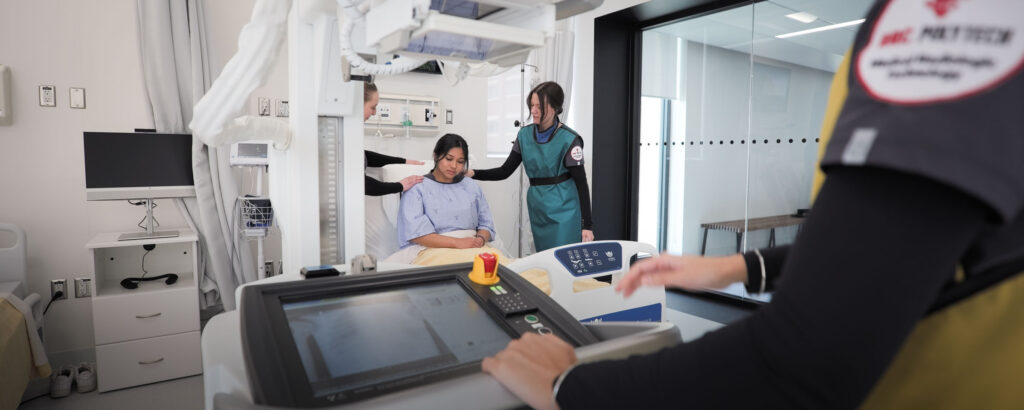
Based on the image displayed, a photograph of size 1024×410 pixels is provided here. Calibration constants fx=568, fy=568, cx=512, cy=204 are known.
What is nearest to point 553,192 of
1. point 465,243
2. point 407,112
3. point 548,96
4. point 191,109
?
point 548,96

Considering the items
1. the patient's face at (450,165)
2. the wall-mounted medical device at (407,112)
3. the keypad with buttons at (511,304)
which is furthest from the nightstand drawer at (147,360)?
the keypad with buttons at (511,304)

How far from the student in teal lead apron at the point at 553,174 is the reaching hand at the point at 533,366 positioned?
107 inches

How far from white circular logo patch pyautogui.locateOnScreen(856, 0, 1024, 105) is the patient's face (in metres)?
2.98

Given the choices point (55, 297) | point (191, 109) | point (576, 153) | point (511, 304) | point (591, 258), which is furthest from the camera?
point (576, 153)

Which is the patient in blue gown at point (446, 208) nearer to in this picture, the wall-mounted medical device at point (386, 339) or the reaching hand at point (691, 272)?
the wall-mounted medical device at point (386, 339)

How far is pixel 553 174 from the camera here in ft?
11.3

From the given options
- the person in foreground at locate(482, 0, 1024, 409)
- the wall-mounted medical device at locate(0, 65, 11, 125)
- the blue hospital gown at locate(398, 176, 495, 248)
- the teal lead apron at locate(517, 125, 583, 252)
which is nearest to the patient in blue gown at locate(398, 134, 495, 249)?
the blue hospital gown at locate(398, 176, 495, 248)

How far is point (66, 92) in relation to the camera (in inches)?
118

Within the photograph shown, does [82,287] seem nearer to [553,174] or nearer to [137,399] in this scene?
[137,399]

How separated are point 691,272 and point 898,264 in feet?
1.00

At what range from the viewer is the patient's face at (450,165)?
3.32 metres

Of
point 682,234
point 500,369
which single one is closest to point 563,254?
point 500,369

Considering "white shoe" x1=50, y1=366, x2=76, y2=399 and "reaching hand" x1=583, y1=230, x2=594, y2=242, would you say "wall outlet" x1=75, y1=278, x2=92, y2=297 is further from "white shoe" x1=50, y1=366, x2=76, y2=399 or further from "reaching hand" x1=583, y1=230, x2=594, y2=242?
"reaching hand" x1=583, y1=230, x2=594, y2=242

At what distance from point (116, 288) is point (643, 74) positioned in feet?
12.7
